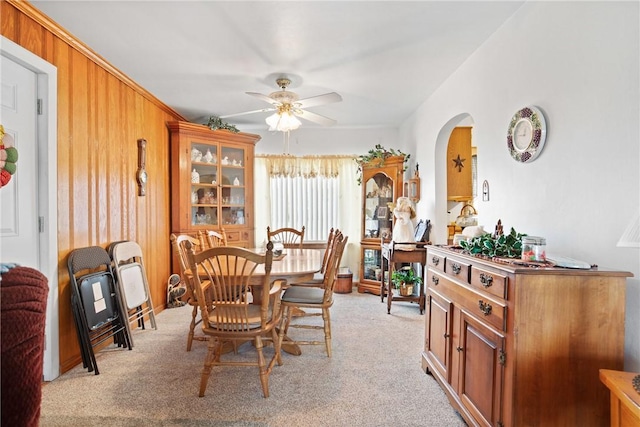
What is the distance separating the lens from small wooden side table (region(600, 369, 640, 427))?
3.40ft

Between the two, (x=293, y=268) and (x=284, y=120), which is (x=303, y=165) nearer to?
(x=284, y=120)

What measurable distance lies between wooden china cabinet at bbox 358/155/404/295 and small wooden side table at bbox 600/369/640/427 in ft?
11.0

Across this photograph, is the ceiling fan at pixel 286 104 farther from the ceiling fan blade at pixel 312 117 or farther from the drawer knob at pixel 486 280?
the drawer knob at pixel 486 280

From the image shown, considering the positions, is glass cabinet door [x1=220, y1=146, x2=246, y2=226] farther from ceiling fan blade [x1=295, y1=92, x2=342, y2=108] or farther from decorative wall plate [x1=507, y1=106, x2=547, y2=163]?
decorative wall plate [x1=507, y1=106, x2=547, y2=163]

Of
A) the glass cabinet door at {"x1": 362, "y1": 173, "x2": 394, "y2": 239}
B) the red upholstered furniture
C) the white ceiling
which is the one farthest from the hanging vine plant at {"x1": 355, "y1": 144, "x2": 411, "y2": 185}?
the red upholstered furniture

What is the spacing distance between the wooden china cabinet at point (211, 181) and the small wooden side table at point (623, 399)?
13.2 ft

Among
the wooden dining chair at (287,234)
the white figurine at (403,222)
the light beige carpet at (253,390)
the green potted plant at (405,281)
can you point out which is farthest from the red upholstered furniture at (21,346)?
the white figurine at (403,222)

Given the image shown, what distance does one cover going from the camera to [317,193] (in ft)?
17.3

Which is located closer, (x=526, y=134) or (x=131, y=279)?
(x=526, y=134)

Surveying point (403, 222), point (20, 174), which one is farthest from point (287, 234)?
point (20, 174)

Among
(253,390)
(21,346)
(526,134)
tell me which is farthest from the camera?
(253,390)

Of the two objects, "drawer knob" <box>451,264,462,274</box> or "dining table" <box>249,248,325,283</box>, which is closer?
"drawer knob" <box>451,264,462,274</box>

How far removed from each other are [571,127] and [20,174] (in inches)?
130

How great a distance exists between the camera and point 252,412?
6.18ft
